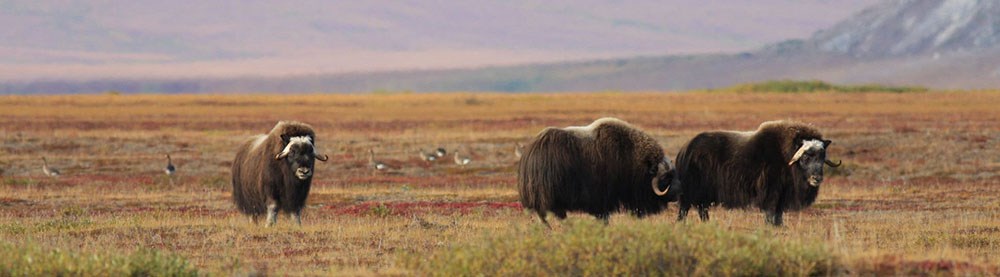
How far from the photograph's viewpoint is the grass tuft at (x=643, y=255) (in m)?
10.6

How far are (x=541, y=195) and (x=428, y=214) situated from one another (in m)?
6.46

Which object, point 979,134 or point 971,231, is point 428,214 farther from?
point 979,134

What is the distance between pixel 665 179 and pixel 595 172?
979 millimetres

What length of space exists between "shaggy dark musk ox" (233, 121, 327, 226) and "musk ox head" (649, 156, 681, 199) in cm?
528

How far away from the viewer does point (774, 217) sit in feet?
59.4

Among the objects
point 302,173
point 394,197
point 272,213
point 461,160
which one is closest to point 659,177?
point 302,173

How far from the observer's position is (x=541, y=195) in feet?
52.5

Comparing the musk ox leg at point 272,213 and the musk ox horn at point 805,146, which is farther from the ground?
the musk ox horn at point 805,146

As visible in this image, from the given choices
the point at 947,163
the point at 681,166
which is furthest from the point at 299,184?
the point at 947,163

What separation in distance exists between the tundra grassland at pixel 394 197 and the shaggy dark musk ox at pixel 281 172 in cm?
52

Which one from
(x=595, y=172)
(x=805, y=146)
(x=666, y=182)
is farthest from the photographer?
(x=805, y=146)

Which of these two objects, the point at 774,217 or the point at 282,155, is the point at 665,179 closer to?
the point at 774,217

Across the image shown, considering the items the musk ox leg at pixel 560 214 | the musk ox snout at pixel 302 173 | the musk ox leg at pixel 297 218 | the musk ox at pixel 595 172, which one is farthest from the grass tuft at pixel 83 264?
the musk ox leg at pixel 297 218

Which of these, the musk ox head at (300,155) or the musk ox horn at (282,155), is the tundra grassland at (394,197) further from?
the musk ox horn at (282,155)
